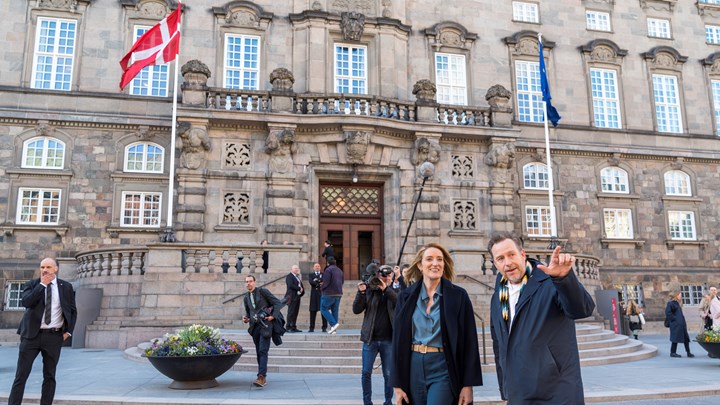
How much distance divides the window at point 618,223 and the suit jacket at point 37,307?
24372 mm

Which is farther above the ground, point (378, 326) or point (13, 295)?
point (13, 295)

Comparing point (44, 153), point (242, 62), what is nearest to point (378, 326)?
point (242, 62)

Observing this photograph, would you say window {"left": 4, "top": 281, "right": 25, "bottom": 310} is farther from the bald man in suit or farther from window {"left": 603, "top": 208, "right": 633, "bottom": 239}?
window {"left": 603, "top": 208, "right": 633, "bottom": 239}

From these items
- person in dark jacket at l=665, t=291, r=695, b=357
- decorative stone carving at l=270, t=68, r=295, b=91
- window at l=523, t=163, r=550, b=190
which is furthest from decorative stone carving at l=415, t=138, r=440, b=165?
person in dark jacket at l=665, t=291, r=695, b=357

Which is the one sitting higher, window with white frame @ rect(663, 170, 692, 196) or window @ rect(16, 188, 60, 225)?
window with white frame @ rect(663, 170, 692, 196)

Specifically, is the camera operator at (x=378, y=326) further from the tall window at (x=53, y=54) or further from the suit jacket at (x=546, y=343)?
the tall window at (x=53, y=54)

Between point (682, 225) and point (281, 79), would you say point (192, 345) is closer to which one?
point (281, 79)

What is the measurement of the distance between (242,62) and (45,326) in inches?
715

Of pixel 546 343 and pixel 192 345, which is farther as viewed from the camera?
pixel 192 345

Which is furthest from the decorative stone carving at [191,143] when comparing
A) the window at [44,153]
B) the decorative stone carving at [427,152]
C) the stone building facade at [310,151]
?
the decorative stone carving at [427,152]

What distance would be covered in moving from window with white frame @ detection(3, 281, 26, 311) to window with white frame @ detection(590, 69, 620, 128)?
84.6 ft

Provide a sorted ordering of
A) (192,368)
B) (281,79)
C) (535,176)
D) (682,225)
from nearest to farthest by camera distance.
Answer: (192,368) < (281,79) < (535,176) < (682,225)

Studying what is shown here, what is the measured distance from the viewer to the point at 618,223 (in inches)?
1080

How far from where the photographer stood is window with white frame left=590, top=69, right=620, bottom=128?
28.5 m
